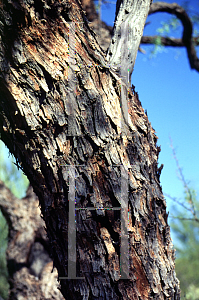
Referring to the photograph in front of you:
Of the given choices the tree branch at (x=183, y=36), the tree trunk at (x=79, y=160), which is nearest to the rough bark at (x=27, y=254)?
the tree trunk at (x=79, y=160)

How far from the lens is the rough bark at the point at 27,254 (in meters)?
2.60

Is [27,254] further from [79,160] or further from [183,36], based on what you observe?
[183,36]

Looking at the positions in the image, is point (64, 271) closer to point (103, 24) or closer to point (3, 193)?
point (3, 193)

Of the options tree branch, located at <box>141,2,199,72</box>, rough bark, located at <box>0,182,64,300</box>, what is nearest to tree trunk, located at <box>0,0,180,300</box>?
rough bark, located at <box>0,182,64,300</box>

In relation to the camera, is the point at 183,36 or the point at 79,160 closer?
the point at 79,160

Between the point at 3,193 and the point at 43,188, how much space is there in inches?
84.6

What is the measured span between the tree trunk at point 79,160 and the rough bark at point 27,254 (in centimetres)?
155

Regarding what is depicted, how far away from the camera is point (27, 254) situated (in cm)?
293

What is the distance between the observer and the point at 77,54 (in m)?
1.28

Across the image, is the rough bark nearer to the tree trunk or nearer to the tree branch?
the tree trunk

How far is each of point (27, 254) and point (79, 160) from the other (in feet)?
7.07

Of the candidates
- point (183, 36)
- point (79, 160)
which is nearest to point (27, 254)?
point (79, 160)

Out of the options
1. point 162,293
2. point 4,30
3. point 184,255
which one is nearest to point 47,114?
point 4,30

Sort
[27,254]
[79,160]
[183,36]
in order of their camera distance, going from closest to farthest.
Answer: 1. [79,160]
2. [27,254]
3. [183,36]
